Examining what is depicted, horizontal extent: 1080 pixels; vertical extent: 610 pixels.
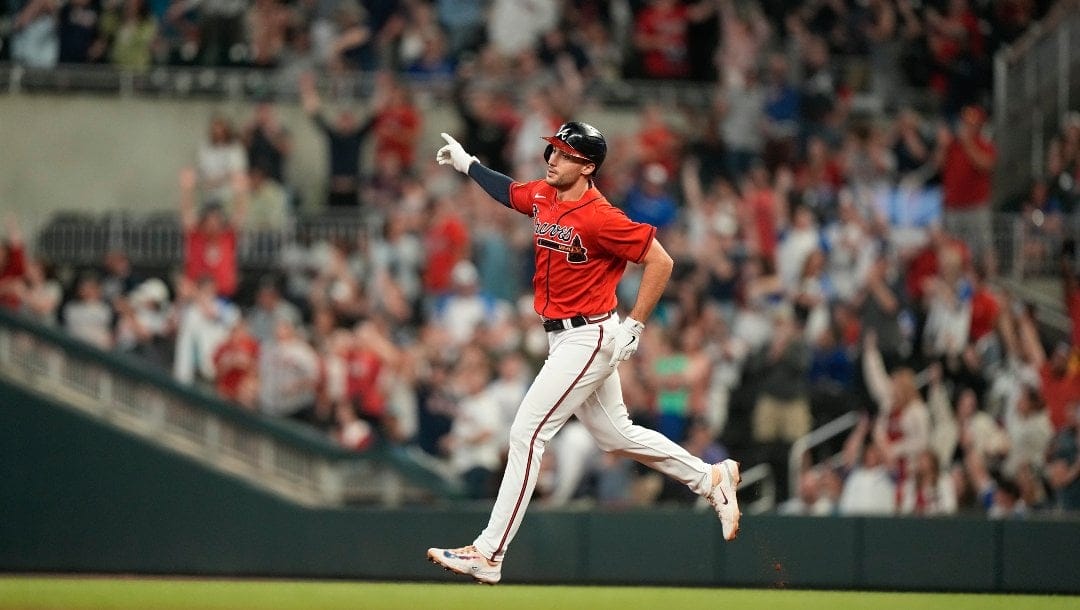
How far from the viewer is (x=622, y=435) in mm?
9883

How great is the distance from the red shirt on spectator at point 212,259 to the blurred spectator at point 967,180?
23.4 feet

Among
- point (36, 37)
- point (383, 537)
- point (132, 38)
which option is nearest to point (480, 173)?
point (383, 537)

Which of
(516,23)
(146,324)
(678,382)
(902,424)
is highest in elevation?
(516,23)

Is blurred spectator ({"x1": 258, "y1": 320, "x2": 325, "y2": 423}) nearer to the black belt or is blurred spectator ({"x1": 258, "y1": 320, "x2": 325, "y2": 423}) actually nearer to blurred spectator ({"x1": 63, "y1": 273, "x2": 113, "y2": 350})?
blurred spectator ({"x1": 63, "y1": 273, "x2": 113, "y2": 350})

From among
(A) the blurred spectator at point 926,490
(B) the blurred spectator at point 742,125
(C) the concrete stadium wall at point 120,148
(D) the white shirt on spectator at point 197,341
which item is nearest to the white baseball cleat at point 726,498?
(A) the blurred spectator at point 926,490

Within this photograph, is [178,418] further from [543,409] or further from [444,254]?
[543,409]

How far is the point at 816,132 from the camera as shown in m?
18.4

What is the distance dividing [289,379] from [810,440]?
4.45m

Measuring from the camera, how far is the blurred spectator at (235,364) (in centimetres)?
1486

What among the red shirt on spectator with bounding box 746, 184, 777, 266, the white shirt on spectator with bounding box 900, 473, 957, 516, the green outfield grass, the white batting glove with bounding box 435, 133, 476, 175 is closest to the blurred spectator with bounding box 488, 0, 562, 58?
the red shirt on spectator with bounding box 746, 184, 777, 266

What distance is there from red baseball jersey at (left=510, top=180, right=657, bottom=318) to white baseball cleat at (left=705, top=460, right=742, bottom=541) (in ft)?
4.08

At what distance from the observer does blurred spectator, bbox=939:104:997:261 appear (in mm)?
17681

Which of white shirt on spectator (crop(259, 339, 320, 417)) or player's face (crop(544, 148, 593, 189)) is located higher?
player's face (crop(544, 148, 593, 189))

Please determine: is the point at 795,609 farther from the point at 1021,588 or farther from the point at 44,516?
the point at 44,516
